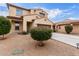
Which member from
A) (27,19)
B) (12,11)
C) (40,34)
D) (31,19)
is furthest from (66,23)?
(12,11)

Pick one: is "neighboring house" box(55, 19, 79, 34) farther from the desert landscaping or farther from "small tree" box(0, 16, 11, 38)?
"small tree" box(0, 16, 11, 38)

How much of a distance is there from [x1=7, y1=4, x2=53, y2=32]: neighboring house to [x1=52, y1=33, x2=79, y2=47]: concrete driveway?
291 millimetres

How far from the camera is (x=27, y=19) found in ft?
9.38

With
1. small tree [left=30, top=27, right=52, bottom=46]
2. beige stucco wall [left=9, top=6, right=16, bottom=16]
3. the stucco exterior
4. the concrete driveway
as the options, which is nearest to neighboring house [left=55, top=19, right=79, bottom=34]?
the stucco exterior

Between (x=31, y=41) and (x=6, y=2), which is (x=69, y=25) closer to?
(x=31, y=41)

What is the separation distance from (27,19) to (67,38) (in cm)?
112

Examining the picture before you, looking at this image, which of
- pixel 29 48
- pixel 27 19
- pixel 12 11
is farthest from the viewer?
pixel 12 11

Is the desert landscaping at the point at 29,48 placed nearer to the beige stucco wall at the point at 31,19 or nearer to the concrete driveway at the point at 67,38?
the concrete driveway at the point at 67,38

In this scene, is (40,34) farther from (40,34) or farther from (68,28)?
(68,28)

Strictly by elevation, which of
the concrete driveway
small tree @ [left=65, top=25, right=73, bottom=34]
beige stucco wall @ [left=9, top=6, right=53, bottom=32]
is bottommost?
the concrete driveway

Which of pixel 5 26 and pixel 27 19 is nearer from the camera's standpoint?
pixel 27 19

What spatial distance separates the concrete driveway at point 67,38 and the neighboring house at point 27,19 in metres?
0.29

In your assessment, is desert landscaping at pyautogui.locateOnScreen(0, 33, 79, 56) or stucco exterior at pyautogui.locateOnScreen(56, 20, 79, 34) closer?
desert landscaping at pyautogui.locateOnScreen(0, 33, 79, 56)

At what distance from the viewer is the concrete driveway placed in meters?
2.74
